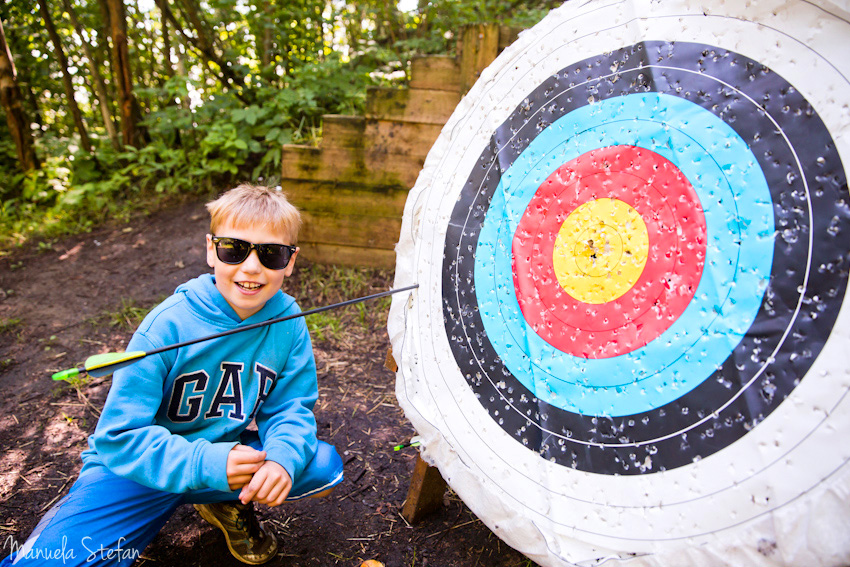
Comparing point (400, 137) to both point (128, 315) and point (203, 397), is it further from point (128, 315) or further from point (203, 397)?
point (203, 397)

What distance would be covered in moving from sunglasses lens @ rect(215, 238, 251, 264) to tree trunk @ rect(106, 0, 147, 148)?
3779 millimetres

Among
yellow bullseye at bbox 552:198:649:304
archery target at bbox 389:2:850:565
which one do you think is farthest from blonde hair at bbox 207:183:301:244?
yellow bullseye at bbox 552:198:649:304

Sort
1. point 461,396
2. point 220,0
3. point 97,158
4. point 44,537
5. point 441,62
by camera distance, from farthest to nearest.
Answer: point 97,158 → point 220,0 → point 441,62 → point 461,396 → point 44,537

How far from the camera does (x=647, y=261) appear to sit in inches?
37.6

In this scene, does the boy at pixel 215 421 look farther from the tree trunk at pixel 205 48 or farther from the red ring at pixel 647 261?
the tree trunk at pixel 205 48

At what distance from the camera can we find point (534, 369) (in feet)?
3.63

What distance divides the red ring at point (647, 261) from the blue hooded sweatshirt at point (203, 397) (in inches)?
25.2

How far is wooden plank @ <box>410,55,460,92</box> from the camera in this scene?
2.71 m

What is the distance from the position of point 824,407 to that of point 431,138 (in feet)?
7.76

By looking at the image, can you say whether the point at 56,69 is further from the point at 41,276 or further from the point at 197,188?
the point at 41,276

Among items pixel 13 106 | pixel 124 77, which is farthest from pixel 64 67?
pixel 124 77

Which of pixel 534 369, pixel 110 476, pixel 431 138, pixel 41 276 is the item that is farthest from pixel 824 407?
pixel 41 276

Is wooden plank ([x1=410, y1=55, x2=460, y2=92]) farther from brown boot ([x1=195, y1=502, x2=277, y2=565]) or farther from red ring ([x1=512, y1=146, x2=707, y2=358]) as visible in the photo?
brown boot ([x1=195, y1=502, x2=277, y2=565])

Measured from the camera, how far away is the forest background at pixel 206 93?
3.51 metres
